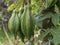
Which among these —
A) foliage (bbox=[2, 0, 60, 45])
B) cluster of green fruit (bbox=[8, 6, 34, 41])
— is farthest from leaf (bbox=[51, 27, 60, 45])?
cluster of green fruit (bbox=[8, 6, 34, 41])

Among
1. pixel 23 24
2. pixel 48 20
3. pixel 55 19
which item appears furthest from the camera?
pixel 48 20

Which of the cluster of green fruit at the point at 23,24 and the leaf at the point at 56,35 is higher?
the cluster of green fruit at the point at 23,24

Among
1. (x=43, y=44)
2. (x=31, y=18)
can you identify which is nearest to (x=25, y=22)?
(x=31, y=18)

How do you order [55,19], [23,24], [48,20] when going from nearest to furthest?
[23,24], [55,19], [48,20]

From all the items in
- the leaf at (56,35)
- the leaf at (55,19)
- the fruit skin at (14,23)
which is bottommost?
the leaf at (56,35)

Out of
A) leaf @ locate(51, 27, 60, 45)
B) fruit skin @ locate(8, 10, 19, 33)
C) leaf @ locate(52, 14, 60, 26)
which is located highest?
fruit skin @ locate(8, 10, 19, 33)

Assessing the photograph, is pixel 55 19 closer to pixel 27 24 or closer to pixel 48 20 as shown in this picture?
pixel 48 20

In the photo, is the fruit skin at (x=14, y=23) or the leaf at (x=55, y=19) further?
the leaf at (x=55, y=19)

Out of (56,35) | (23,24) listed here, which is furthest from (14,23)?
(56,35)

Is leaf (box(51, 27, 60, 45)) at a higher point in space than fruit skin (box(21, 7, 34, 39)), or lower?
lower

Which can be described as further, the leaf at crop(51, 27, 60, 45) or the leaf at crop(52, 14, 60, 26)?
the leaf at crop(52, 14, 60, 26)

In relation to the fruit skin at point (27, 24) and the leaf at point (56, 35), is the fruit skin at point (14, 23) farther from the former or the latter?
the leaf at point (56, 35)

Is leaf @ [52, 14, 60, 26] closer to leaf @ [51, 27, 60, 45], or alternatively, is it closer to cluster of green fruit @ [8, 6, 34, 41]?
leaf @ [51, 27, 60, 45]

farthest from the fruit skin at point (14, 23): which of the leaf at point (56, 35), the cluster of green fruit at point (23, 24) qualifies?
the leaf at point (56, 35)
